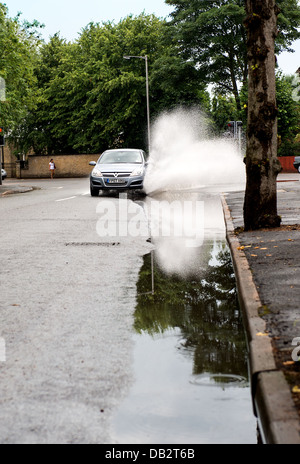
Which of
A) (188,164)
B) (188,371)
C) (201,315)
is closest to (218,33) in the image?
(188,164)

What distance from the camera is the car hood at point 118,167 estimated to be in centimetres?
2183

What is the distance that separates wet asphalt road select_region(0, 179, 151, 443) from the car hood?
39.4 feet

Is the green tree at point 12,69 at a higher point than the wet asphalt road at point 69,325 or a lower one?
higher

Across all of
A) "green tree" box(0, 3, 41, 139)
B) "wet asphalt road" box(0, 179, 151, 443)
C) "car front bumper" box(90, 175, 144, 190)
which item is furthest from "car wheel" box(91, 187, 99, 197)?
"wet asphalt road" box(0, 179, 151, 443)

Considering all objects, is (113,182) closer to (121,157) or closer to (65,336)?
(121,157)

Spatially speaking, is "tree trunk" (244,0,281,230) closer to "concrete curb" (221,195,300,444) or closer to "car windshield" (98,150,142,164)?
"concrete curb" (221,195,300,444)

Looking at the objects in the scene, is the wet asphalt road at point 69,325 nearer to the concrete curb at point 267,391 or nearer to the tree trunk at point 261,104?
the concrete curb at point 267,391

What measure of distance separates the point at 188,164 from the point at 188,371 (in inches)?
1001

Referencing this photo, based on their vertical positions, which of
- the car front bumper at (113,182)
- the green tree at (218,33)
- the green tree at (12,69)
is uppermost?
the green tree at (218,33)

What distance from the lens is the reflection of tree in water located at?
4.24m

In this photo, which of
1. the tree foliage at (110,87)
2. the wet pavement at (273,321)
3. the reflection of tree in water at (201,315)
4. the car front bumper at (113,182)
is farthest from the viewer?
the tree foliage at (110,87)

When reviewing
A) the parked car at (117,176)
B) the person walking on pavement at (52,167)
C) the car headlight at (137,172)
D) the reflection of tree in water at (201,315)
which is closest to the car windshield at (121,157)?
the parked car at (117,176)

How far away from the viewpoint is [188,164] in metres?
29.1

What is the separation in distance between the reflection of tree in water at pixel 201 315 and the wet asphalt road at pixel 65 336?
0.17 metres
